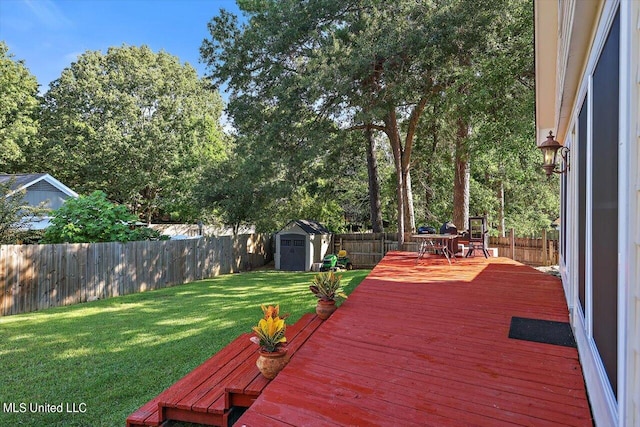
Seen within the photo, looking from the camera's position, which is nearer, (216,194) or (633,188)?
(633,188)

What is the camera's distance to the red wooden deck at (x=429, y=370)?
2340mm

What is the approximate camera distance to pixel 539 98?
5.83m

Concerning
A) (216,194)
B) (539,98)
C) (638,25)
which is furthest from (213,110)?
(638,25)

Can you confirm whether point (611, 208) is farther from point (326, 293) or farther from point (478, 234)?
point (478, 234)

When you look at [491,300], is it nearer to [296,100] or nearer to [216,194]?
[296,100]

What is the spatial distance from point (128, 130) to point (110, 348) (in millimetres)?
22513

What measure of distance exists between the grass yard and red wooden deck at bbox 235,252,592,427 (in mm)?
1777

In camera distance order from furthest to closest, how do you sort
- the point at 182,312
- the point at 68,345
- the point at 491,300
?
the point at 182,312 → the point at 68,345 → the point at 491,300

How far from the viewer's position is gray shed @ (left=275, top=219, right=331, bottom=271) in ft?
46.4

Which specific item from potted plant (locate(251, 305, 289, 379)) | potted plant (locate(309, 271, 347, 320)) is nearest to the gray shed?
potted plant (locate(309, 271, 347, 320))

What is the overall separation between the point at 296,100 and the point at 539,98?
7.07 meters

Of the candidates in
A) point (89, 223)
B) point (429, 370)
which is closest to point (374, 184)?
point (89, 223)

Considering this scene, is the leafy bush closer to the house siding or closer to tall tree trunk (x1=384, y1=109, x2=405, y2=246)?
tall tree trunk (x1=384, y1=109, x2=405, y2=246)

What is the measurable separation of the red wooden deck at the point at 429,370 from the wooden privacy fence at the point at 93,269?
7168 millimetres
